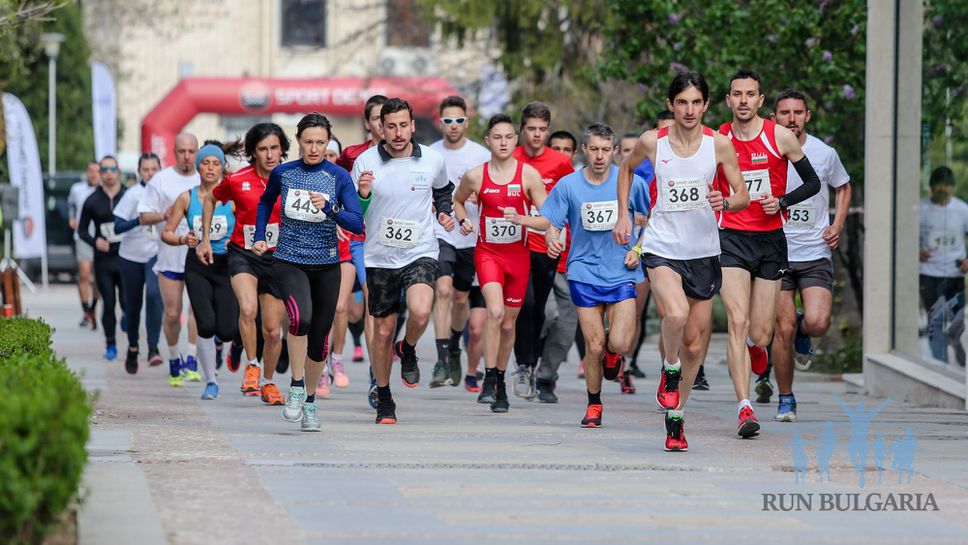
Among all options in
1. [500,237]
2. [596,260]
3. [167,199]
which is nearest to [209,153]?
[167,199]

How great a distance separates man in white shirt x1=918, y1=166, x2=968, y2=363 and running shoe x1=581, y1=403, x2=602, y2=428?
3.22 m

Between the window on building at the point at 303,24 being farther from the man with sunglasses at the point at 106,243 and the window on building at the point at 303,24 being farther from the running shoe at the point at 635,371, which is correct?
the running shoe at the point at 635,371

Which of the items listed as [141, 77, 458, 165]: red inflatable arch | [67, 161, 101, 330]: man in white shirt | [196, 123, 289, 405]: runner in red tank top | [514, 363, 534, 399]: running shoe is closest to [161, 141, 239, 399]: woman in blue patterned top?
[196, 123, 289, 405]: runner in red tank top

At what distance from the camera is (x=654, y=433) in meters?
10.9

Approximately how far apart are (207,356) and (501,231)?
2.52 m

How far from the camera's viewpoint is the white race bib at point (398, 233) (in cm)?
1137

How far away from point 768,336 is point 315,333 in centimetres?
270

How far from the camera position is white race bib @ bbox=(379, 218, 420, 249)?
11367 mm

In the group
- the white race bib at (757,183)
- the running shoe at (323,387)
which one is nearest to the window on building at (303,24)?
the running shoe at (323,387)

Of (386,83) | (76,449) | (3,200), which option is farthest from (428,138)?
(76,449)

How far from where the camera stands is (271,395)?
12477 mm

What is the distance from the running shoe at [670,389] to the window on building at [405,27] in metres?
22.6

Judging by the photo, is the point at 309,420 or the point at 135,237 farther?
the point at 135,237

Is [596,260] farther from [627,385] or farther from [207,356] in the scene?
[207,356]
